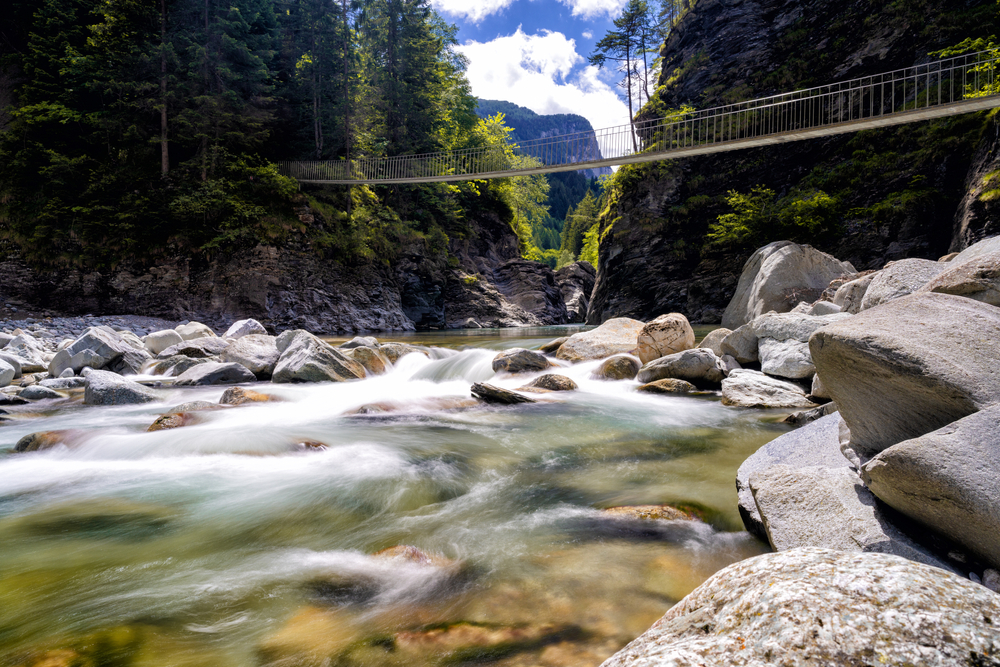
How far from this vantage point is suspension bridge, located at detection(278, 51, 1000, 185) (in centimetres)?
1191

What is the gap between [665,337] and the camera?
827cm

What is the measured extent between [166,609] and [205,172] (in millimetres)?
22169

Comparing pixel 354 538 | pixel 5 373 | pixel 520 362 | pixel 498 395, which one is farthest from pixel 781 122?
pixel 5 373

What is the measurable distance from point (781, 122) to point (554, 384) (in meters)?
17.2

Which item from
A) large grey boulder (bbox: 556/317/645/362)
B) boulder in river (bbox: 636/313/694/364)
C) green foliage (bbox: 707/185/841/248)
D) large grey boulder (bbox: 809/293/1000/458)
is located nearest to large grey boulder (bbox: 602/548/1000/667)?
large grey boulder (bbox: 809/293/1000/458)

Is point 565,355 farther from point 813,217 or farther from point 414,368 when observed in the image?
point 813,217

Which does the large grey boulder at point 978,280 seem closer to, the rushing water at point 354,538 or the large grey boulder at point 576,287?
the rushing water at point 354,538

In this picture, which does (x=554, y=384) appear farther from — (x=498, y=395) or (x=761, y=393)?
(x=761, y=393)

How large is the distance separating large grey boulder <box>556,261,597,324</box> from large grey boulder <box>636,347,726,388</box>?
2824cm

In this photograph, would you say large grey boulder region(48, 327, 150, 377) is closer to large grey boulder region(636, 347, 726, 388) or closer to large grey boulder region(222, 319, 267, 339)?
large grey boulder region(222, 319, 267, 339)

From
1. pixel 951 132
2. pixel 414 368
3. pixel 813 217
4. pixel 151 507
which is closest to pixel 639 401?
pixel 414 368

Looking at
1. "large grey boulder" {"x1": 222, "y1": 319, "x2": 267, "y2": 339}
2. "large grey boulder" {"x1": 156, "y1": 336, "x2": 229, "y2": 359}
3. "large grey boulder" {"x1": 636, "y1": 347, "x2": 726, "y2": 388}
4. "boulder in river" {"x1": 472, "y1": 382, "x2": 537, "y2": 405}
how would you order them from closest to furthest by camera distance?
"boulder in river" {"x1": 472, "y1": 382, "x2": 537, "y2": 405}, "large grey boulder" {"x1": 636, "y1": 347, "x2": 726, "y2": 388}, "large grey boulder" {"x1": 156, "y1": 336, "x2": 229, "y2": 359}, "large grey boulder" {"x1": 222, "y1": 319, "x2": 267, "y2": 339}

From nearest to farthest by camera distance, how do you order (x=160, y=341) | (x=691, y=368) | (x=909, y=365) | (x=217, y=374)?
(x=909, y=365)
(x=691, y=368)
(x=217, y=374)
(x=160, y=341)

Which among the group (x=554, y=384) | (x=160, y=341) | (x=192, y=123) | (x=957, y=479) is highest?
(x=192, y=123)
